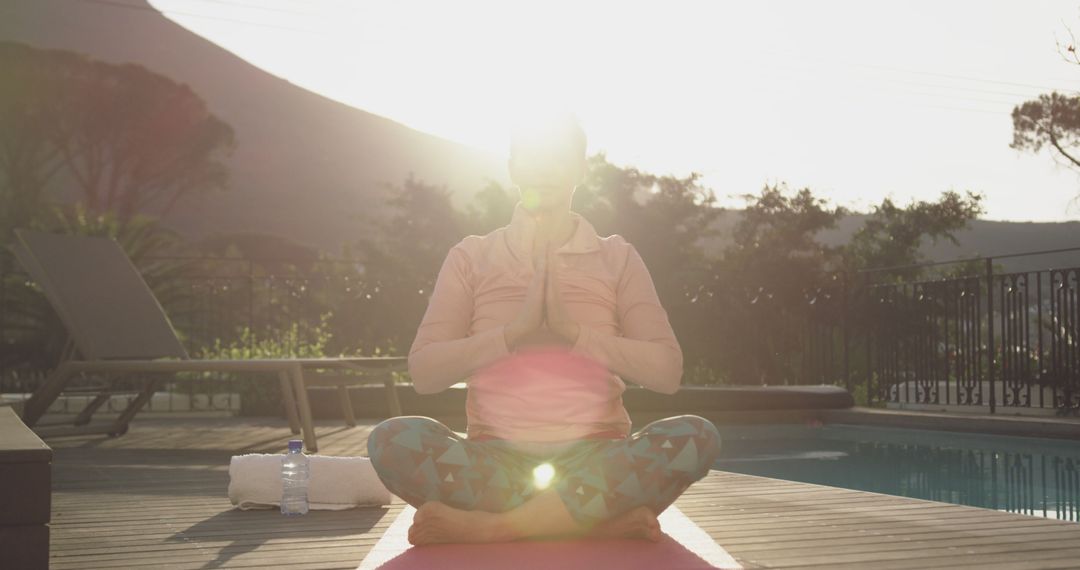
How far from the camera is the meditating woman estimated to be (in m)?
2.48

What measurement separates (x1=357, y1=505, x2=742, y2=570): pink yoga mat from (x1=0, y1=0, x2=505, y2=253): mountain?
57.8 meters

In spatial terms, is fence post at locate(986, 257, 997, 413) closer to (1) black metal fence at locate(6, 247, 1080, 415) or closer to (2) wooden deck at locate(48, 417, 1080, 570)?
(1) black metal fence at locate(6, 247, 1080, 415)

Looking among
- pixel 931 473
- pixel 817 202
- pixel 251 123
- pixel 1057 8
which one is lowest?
pixel 931 473

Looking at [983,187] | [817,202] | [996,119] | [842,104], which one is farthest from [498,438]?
[996,119]

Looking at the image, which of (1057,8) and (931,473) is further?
(1057,8)

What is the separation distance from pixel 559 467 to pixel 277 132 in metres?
70.9

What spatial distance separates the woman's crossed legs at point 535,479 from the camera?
2482mm

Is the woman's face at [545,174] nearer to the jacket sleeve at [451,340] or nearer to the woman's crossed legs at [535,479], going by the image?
the jacket sleeve at [451,340]

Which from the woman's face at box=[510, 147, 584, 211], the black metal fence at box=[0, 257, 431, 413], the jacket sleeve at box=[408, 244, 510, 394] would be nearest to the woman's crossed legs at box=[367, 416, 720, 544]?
the jacket sleeve at box=[408, 244, 510, 394]

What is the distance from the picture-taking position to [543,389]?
8.41ft

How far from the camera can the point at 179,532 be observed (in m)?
3.06

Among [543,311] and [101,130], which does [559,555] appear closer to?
[543,311]

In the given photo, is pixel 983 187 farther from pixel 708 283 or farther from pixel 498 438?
pixel 498 438

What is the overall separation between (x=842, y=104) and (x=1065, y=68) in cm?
823
